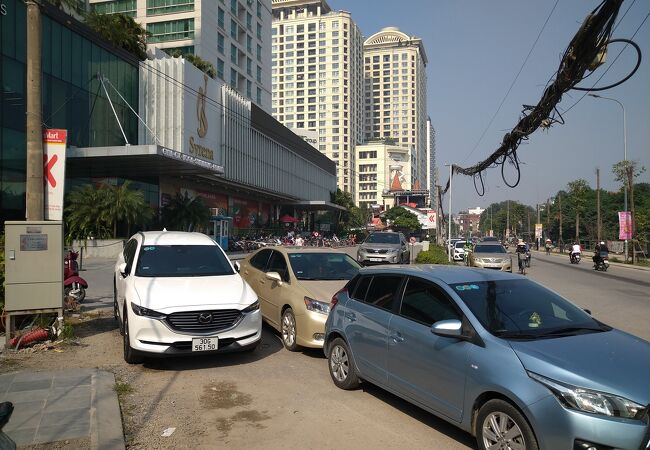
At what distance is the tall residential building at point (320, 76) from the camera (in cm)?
14825

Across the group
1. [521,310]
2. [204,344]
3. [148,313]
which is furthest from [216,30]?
[521,310]

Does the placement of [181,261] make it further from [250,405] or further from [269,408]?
[269,408]

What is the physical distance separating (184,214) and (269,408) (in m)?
29.3

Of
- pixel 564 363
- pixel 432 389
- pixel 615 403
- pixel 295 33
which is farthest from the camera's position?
pixel 295 33

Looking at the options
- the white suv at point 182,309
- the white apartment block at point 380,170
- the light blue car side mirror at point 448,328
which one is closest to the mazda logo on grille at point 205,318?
the white suv at point 182,309

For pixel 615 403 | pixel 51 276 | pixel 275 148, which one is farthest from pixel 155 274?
pixel 275 148

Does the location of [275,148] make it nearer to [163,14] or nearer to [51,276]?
[163,14]

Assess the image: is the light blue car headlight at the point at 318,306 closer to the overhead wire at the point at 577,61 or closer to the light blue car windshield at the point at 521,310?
the light blue car windshield at the point at 521,310

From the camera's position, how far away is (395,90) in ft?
583

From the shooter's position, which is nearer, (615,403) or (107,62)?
(615,403)

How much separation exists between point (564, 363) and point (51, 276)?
7.24 meters

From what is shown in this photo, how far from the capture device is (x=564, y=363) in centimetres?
365

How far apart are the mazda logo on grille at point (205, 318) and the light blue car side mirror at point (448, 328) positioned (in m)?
3.28

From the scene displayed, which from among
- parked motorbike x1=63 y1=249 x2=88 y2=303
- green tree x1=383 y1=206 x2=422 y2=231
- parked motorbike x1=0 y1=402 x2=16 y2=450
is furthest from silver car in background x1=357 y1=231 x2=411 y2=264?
green tree x1=383 y1=206 x2=422 y2=231
